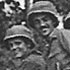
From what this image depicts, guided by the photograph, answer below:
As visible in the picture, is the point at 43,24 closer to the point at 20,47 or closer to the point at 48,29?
the point at 48,29

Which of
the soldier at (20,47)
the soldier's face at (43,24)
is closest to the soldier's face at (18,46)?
the soldier at (20,47)

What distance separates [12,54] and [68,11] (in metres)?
0.33

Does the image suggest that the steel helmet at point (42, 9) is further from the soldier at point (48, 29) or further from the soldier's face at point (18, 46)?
the soldier's face at point (18, 46)

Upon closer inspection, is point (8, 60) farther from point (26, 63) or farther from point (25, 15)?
point (25, 15)

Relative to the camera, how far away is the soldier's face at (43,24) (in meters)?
1.68

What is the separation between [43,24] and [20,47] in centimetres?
15

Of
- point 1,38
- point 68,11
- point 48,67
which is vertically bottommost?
point 48,67

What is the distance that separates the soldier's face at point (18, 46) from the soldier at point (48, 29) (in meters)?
0.07

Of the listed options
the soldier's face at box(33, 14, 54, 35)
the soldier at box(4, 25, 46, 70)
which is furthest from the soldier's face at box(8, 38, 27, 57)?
the soldier's face at box(33, 14, 54, 35)

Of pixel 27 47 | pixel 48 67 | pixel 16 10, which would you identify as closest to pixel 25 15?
pixel 16 10

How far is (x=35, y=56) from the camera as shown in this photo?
164 cm

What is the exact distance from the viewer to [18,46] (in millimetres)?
1664

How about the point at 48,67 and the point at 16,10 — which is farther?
the point at 16,10

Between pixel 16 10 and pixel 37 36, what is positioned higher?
pixel 16 10
